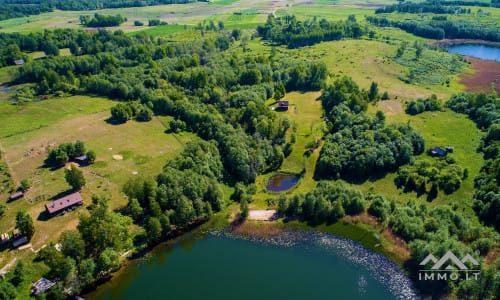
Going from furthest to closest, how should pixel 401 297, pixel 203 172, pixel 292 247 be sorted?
pixel 203 172, pixel 292 247, pixel 401 297

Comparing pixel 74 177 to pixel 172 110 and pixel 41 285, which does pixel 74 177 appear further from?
pixel 172 110

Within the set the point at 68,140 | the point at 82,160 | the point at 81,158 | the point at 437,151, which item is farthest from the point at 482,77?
the point at 68,140

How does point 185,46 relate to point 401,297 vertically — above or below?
above

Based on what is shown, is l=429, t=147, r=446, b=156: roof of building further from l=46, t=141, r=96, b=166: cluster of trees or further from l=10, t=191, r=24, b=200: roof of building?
l=10, t=191, r=24, b=200: roof of building

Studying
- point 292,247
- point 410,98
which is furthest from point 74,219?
point 410,98

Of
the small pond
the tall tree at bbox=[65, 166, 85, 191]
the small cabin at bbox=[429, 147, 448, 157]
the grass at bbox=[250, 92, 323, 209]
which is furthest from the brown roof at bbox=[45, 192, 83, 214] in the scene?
the small cabin at bbox=[429, 147, 448, 157]

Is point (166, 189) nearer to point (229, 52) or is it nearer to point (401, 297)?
point (401, 297)
